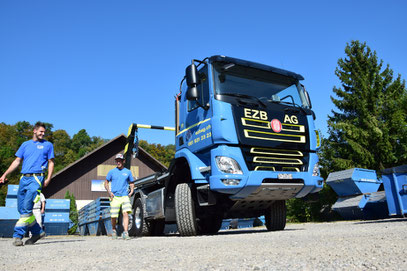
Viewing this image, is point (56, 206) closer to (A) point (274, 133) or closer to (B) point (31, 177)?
(B) point (31, 177)

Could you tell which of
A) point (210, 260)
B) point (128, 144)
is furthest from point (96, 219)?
point (210, 260)

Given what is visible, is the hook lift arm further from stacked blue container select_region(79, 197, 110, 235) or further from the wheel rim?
the wheel rim

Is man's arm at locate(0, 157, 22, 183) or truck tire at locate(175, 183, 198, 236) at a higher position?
man's arm at locate(0, 157, 22, 183)

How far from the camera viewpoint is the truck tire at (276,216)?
303 inches

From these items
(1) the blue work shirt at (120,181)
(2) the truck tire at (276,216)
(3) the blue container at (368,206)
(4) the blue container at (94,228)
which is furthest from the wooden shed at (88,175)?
(2) the truck tire at (276,216)

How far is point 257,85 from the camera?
700 centimetres

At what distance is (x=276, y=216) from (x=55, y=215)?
9.78 meters

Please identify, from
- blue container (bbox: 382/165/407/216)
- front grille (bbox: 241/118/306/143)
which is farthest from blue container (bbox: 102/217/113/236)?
blue container (bbox: 382/165/407/216)

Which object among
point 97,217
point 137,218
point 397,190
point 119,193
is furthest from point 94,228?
point 397,190

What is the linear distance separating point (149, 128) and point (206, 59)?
5.99 m

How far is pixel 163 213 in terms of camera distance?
7590mm

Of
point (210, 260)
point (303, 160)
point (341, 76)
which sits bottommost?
point (210, 260)

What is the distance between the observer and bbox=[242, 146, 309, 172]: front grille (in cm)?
618

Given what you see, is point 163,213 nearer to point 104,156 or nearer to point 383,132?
point 383,132
